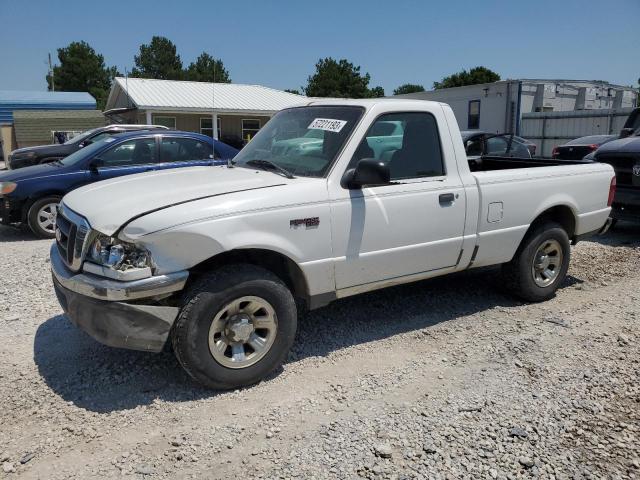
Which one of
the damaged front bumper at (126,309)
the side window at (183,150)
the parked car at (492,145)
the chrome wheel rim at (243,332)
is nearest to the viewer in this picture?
the damaged front bumper at (126,309)

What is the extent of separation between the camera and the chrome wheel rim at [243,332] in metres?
3.46

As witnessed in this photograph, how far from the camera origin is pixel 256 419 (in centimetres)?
328

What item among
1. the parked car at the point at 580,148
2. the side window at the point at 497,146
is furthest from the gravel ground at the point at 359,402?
the side window at the point at 497,146

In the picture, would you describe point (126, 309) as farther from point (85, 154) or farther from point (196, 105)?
point (196, 105)

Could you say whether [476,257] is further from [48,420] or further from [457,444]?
[48,420]

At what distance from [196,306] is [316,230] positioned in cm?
97

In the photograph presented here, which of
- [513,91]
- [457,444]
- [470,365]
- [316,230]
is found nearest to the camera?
[457,444]

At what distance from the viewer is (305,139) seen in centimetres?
427

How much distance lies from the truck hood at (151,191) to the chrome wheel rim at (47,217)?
4877 millimetres

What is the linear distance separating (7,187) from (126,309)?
20.2 feet

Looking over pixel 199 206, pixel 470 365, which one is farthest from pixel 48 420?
pixel 470 365

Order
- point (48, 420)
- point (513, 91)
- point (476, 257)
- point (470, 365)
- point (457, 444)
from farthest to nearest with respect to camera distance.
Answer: point (513, 91) → point (476, 257) → point (470, 365) → point (48, 420) → point (457, 444)

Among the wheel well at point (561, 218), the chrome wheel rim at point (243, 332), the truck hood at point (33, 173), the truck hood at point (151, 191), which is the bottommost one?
the chrome wheel rim at point (243, 332)

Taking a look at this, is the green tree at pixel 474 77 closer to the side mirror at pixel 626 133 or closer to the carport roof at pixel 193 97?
the carport roof at pixel 193 97
